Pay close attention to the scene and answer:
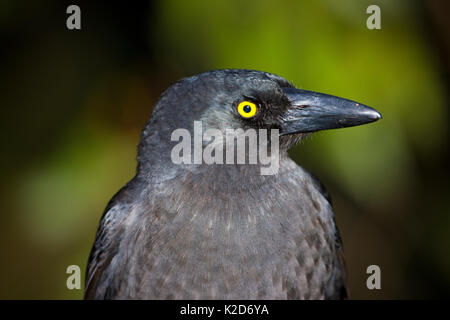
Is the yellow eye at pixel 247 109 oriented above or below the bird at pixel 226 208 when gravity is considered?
above

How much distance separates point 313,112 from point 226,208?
0.54m

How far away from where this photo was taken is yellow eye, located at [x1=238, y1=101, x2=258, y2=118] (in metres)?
2.46

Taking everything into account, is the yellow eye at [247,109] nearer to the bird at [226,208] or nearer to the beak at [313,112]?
the bird at [226,208]

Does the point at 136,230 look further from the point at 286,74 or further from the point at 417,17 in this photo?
the point at 417,17

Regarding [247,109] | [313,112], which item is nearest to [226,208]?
[247,109]

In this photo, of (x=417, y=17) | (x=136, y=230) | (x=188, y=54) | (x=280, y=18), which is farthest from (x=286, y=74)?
(x=136, y=230)

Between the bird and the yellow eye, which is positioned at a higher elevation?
the yellow eye

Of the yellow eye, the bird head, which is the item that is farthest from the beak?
the yellow eye

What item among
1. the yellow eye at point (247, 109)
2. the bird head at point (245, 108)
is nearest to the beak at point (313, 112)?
the bird head at point (245, 108)

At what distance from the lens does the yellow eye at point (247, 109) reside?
Result: 246 cm

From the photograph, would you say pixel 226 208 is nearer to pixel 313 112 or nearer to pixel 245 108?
pixel 245 108

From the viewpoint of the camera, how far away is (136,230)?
2.51 m

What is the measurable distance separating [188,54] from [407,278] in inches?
90.6

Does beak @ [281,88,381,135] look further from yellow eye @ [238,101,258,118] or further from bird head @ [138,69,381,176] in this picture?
yellow eye @ [238,101,258,118]
